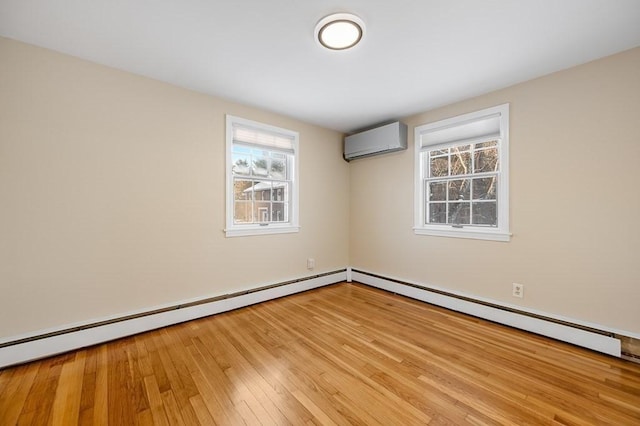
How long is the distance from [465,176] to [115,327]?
3.92 meters

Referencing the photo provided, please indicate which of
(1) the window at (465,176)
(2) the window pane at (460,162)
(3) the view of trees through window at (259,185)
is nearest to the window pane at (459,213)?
(1) the window at (465,176)

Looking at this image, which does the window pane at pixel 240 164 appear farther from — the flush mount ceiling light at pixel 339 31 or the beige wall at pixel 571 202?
the beige wall at pixel 571 202

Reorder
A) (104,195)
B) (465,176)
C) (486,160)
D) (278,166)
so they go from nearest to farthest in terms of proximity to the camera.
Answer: (104,195) → (486,160) → (465,176) → (278,166)

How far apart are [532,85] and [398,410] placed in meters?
3.06

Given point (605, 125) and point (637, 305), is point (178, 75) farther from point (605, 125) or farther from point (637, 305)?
point (637, 305)

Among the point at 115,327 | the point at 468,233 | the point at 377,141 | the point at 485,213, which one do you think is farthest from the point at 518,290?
the point at 115,327

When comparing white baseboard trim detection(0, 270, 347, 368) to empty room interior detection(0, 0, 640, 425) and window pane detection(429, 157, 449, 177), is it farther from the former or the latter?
window pane detection(429, 157, 449, 177)

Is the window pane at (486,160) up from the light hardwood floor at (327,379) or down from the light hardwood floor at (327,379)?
up

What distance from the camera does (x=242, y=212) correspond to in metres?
3.26

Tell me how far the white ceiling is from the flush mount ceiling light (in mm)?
51

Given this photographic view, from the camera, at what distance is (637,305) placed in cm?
202

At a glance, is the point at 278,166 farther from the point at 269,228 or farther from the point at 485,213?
the point at 485,213

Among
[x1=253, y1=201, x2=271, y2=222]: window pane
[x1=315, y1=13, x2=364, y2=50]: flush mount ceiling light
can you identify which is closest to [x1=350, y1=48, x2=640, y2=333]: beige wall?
[x1=315, y1=13, x2=364, y2=50]: flush mount ceiling light

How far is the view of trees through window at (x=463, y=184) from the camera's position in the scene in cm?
285
